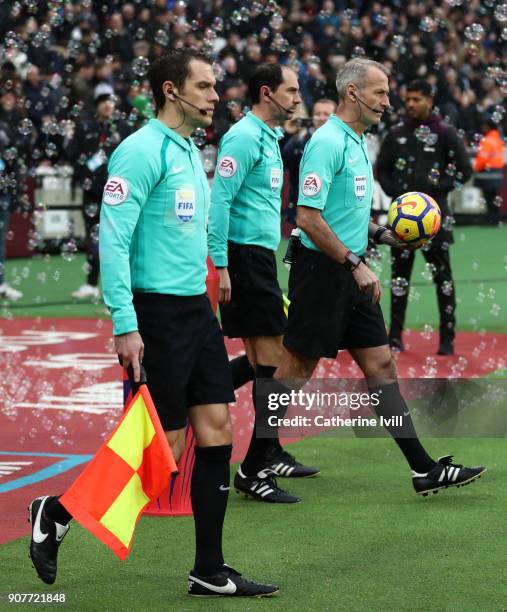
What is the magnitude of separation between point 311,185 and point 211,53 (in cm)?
1093

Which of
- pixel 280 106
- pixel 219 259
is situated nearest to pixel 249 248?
pixel 219 259

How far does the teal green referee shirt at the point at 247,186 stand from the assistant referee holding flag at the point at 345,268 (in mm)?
394

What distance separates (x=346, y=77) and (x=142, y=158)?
2.00 metres

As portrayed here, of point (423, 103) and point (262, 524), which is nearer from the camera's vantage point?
point (262, 524)

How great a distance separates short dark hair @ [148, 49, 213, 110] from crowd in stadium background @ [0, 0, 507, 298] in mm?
6932

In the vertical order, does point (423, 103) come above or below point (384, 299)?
above

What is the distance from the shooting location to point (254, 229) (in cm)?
717

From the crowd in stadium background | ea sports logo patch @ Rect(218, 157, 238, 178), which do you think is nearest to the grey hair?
ea sports logo patch @ Rect(218, 157, 238, 178)

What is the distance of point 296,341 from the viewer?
6805mm

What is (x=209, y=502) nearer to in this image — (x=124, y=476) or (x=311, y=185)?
(x=124, y=476)

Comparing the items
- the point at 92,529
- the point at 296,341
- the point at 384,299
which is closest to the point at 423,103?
the point at 384,299

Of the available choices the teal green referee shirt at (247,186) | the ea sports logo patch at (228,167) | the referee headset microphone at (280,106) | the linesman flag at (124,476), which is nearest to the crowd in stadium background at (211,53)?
the referee headset microphone at (280,106)

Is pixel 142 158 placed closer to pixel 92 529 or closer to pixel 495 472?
pixel 92 529

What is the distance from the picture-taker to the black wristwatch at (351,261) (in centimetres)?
653
